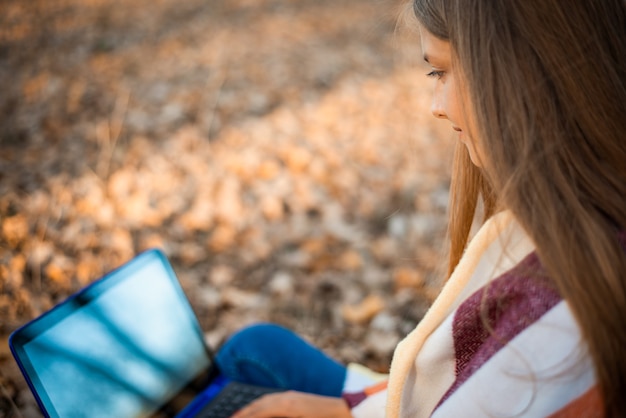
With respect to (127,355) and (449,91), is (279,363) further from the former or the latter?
(449,91)

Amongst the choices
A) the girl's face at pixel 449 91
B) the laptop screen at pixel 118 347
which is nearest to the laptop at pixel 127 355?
the laptop screen at pixel 118 347

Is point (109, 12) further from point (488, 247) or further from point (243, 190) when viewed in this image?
point (488, 247)

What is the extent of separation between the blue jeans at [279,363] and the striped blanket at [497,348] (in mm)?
506

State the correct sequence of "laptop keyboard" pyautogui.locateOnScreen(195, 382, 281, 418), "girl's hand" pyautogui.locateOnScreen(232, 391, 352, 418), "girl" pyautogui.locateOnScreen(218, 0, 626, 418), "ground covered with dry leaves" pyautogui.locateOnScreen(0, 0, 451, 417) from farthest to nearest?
"ground covered with dry leaves" pyautogui.locateOnScreen(0, 0, 451, 417) < "laptop keyboard" pyautogui.locateOnScreen(195, 382, 281, 418) < "girl's hand" pyautogui.locateOnScreen(232, 391, 352, 418) < "girl" pyautogui.locateOnScreen(218, 0, 626, 418)

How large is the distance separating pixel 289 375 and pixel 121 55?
4185 mm

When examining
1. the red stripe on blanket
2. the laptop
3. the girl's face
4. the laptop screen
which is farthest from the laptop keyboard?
the girl's face

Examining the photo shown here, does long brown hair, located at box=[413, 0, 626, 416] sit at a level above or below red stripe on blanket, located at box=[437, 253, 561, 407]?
above

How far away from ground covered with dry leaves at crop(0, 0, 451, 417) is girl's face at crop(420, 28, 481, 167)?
44 centimetres

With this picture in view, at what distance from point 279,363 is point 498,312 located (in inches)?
35.3

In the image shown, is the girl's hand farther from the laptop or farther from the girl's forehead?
the girl's forehead

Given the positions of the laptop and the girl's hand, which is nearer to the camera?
the laptop

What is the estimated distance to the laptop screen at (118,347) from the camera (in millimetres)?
1456

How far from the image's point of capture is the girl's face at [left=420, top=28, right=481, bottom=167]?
1.19 metres

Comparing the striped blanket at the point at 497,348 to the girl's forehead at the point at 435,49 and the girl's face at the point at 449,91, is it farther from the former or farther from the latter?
the girl's forehead at the point at 435,49
